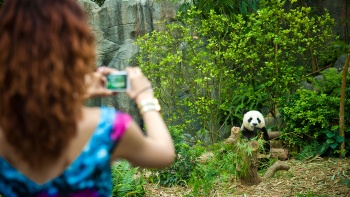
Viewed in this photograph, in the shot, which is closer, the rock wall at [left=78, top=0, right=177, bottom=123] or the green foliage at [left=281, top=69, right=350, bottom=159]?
the green foliage at [left=281, top=69, right=350, bottom=159]

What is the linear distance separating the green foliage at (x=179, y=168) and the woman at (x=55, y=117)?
466cm

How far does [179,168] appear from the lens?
6.19 m

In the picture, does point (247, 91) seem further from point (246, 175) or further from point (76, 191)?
point (76, 191)

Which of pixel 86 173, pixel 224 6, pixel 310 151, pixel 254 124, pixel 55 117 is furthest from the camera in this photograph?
pixel 224 6

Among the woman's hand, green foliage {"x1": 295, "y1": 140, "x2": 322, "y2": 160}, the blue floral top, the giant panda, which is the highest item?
the woman's hand

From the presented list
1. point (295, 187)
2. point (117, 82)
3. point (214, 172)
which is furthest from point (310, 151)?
point (117, 82)

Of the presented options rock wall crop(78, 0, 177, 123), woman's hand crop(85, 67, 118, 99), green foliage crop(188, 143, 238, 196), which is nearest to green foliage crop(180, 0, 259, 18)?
rock wall crop(78, 0, 177, 123)

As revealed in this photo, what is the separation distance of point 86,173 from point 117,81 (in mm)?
288

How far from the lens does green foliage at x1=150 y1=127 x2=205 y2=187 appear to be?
6152mm

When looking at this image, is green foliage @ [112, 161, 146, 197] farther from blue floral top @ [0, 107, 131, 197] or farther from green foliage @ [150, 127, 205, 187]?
blue floral top @ [0, 107, 131, 197]

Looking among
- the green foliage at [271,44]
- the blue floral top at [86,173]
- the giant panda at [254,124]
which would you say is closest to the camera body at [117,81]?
the blue floral top at [86,173]

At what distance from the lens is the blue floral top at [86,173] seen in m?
1.42

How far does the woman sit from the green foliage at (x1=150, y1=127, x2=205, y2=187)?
15.3 feet

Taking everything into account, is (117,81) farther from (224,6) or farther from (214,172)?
(224,6)
